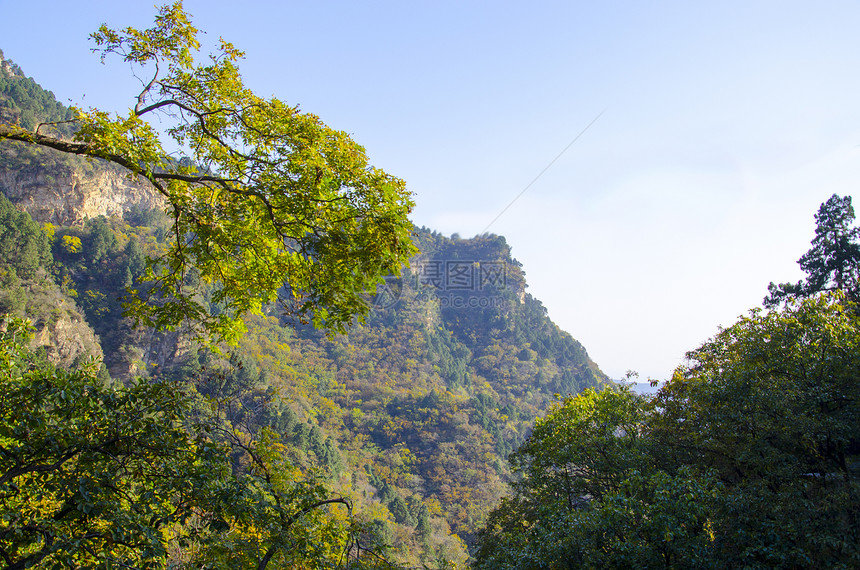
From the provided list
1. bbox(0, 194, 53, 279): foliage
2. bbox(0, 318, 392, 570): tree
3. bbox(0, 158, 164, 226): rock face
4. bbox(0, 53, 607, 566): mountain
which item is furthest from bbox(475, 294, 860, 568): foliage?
bbox(0, 158, 164, 226): rock face

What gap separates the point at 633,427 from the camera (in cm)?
1397

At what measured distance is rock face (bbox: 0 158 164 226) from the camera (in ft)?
208

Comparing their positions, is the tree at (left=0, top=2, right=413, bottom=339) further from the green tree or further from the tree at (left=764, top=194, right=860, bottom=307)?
the tree at (left=764, top=194, right=860, bottom=307)

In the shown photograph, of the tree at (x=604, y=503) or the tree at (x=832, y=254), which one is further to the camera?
the tree at (x=832, y=254)

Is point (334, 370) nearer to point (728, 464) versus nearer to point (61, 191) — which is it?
point (61, 191)

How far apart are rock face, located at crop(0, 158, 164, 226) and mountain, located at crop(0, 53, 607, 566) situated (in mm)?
173

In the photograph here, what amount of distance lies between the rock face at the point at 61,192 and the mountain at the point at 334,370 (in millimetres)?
173

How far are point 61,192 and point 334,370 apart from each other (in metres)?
47.2

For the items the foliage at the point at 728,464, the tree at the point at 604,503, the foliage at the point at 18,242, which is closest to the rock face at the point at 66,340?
the foliage at the point at 18,242

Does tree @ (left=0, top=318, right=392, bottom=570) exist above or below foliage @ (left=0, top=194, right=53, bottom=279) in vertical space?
below

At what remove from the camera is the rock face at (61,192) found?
63344 mm

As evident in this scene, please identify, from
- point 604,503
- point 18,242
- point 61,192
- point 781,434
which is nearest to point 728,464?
point 781,434

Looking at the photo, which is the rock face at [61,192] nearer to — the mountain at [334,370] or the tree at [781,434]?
the mountain at [334,370]

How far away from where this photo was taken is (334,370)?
8612 centimetres
